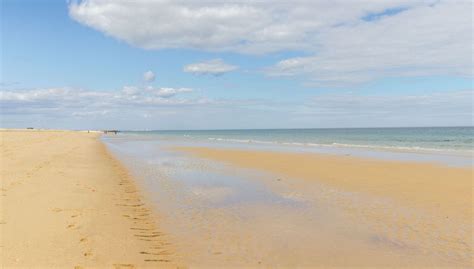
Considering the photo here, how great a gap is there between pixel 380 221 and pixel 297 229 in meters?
2.37

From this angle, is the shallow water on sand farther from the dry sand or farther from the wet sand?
the dry sand

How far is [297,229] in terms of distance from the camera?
8617mm

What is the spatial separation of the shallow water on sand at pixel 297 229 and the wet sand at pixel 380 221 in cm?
2

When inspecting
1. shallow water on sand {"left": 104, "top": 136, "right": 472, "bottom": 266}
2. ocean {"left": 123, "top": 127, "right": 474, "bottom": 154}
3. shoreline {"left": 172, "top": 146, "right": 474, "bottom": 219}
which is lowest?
shallow water on sand {"left": 104, "top": 136, "right": 472, "bottom": 266}

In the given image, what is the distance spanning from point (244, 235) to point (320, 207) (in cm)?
369

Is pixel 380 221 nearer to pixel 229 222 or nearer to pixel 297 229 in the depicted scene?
pixel 297 229

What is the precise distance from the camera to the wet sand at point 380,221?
22.6ft

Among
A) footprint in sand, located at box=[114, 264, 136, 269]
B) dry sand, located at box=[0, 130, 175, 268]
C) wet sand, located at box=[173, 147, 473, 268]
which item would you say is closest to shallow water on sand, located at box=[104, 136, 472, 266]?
wet sand, located at box=[173, 147, 473, 268]

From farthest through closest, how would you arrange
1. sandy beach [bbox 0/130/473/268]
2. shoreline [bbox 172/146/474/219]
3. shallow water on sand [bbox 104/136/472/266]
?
1. shoreline [bbox 172/146/474/219]
2. shallow water on sand [bbox 104/136/472/266]
3. sandy beach [bbox 0/130/473/268]

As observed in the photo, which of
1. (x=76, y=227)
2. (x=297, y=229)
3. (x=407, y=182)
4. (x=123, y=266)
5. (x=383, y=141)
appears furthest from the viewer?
(x=383, y=141)

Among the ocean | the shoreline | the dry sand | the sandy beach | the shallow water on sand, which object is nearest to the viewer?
the dry sand

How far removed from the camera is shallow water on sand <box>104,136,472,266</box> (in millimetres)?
6824

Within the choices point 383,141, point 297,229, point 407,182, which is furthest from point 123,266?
point 383,141

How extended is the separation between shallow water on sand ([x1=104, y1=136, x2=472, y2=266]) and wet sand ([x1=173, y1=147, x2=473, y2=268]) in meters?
0.02
